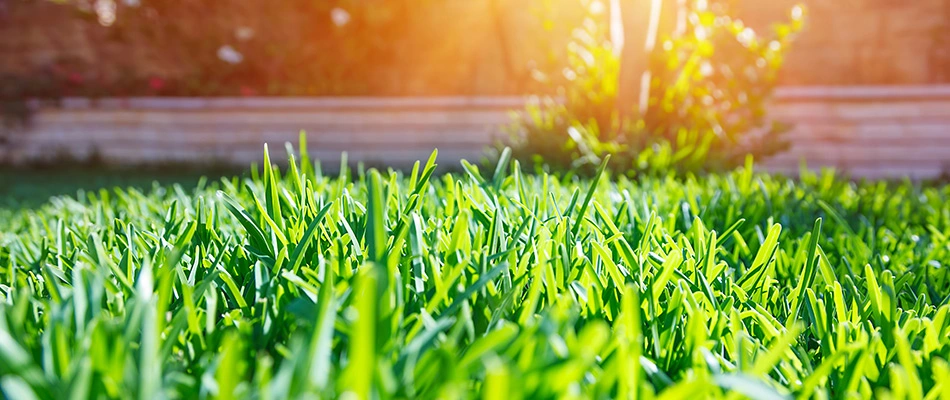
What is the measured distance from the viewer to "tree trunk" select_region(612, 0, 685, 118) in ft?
14.1

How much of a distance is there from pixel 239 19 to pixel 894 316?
1105 cm

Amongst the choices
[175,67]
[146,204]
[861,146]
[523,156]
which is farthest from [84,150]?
[861,146]

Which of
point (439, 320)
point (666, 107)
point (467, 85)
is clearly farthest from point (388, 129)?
point (439, 320)

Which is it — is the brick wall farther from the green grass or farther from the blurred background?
the green grass

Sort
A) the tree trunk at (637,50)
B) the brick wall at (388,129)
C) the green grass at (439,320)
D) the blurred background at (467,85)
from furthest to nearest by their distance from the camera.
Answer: the brick wall at (388,129), the blurred background at (467,85), the tree trunk at (637,50), the green grass at (439,320)

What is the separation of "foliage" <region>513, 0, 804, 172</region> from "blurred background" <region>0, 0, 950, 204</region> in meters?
0.02

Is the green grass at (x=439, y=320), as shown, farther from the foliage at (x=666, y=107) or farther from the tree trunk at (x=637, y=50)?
the tree trunk at (x=637, y=50)

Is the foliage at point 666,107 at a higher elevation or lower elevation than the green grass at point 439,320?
higher

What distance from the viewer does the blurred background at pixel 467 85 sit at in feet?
15.2

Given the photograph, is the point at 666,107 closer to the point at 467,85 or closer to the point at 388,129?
the point at 388,129

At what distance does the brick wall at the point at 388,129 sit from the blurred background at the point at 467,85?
0.07ft

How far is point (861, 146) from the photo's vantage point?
818 centimetres

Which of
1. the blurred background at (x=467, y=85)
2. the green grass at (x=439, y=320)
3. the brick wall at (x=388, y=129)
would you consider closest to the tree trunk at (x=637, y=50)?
the blurred background at (x=467, y=85)

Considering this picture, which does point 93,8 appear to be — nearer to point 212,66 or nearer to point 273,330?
point 212,66
